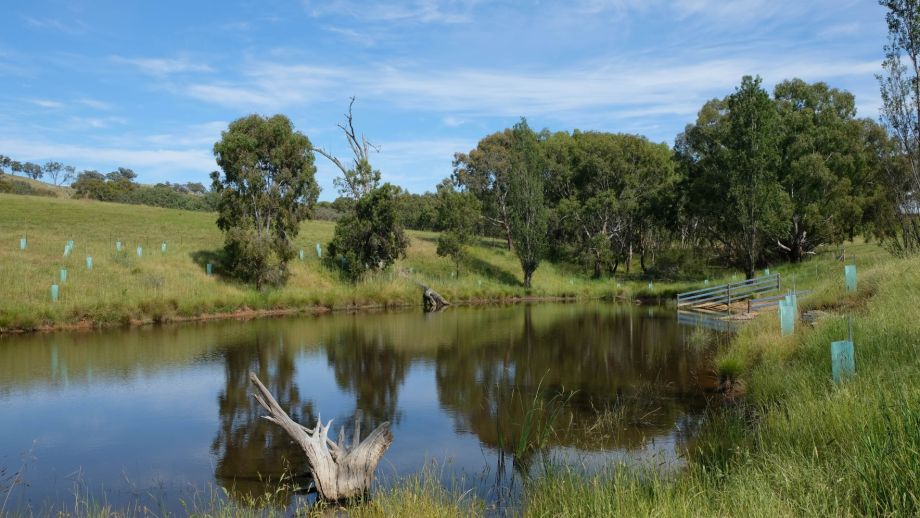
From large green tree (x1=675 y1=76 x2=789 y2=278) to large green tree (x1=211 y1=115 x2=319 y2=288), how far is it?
2331cm

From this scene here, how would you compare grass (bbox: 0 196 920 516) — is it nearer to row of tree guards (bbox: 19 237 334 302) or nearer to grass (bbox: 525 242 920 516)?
grass (bbox: 525 242 920 516)

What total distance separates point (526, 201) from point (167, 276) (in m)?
23.1

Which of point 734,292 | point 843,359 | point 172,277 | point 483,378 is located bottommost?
point 483,378

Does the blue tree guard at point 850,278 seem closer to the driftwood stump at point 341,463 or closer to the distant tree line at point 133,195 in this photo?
the driftwood stump at point 341,463

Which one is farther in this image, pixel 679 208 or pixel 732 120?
pixel 679 208

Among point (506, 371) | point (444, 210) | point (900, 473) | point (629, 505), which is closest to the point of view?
point (900, 473)

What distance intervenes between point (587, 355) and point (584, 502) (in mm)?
14901

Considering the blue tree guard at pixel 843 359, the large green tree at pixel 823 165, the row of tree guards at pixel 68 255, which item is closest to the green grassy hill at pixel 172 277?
the row of tree guards at pixel 68 255

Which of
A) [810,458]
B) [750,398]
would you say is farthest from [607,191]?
[810,458]

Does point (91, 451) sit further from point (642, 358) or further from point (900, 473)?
point (642, 358)

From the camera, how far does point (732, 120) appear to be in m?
37.8

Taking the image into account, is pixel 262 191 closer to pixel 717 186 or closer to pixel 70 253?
pixel 70 253

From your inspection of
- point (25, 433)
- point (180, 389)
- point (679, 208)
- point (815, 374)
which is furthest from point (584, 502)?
point (679, 208)

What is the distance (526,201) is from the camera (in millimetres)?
45344
